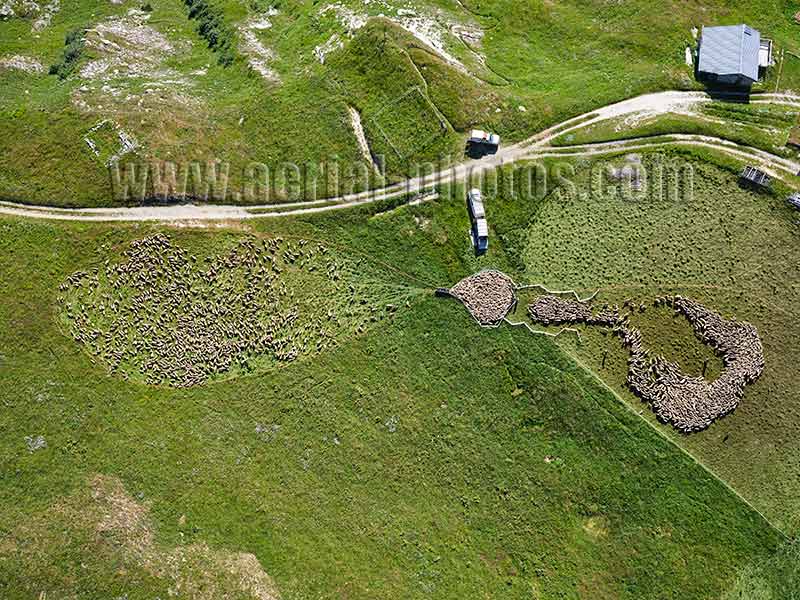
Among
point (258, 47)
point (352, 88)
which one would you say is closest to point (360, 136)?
point (352, 88)

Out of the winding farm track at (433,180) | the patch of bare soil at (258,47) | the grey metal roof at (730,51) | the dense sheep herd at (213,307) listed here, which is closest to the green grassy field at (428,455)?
the dense sheep herd at (213,307)

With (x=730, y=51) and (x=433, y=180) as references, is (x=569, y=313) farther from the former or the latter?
(x=730, y=51)

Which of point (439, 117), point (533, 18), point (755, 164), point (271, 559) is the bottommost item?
point (271, 559)

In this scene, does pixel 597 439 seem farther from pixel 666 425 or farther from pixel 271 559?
pixel 271 559

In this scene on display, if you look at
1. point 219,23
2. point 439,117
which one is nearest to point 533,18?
point 439,117

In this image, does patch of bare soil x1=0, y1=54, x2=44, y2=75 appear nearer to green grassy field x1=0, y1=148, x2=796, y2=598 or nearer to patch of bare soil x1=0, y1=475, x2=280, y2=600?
green grassy field x1=0, y1=148, x2=796, y2=598

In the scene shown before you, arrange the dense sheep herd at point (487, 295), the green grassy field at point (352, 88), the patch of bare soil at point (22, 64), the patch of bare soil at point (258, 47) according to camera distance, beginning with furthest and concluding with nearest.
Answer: the patch of bare soil at point (22, 64), the patch of bare soil at point (258, 47), the green grassy field at point (352, 88), the dense sheep herd at point (487, 295)

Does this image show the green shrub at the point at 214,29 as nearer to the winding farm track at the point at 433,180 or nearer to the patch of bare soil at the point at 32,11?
the patch of bare soil at the point at 32,11

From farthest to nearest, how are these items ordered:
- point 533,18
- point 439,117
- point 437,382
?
point 533,18 → point 439,117 → point 437,382
